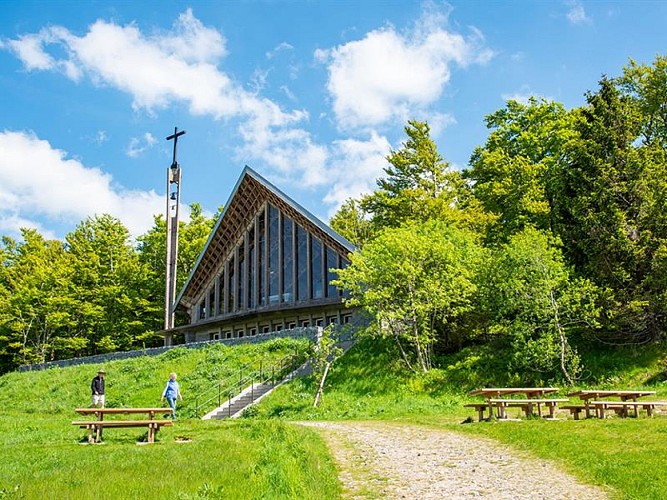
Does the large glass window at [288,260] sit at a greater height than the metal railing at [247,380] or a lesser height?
greater

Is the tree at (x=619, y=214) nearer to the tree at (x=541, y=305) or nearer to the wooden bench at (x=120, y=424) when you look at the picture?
the tree at (x=541, y=305)

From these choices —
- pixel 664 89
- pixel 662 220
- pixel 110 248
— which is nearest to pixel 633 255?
pixel 662 220

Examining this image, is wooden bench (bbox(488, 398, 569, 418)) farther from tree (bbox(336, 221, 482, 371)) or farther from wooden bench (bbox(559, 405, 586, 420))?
tree (bbox(336, 221, 482, 371))

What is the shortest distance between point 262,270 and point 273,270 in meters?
1.15

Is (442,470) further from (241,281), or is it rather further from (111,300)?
(111,300)

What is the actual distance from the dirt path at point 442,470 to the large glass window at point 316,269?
19.8 metres

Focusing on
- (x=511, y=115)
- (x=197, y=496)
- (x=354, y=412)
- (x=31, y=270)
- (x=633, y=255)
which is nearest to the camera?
(x=197, y=496)

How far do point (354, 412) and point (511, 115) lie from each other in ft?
73.5

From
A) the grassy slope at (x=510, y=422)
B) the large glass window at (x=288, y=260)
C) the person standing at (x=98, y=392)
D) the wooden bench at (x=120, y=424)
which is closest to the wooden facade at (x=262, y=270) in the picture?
the large glass window at (x=288, y=260)

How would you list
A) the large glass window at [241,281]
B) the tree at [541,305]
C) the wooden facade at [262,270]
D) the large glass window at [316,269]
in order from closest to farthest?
1. the tree at [541,305]
2. the wooden facade at [262,270]
3. the large glass window at [316,269]
4. the large glass window at [241,281]

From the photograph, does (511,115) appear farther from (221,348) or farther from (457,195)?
(221,348)

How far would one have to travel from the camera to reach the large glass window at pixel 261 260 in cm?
3603

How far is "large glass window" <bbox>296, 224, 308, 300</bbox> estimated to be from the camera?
3347 cm

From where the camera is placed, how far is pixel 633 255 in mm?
20375
